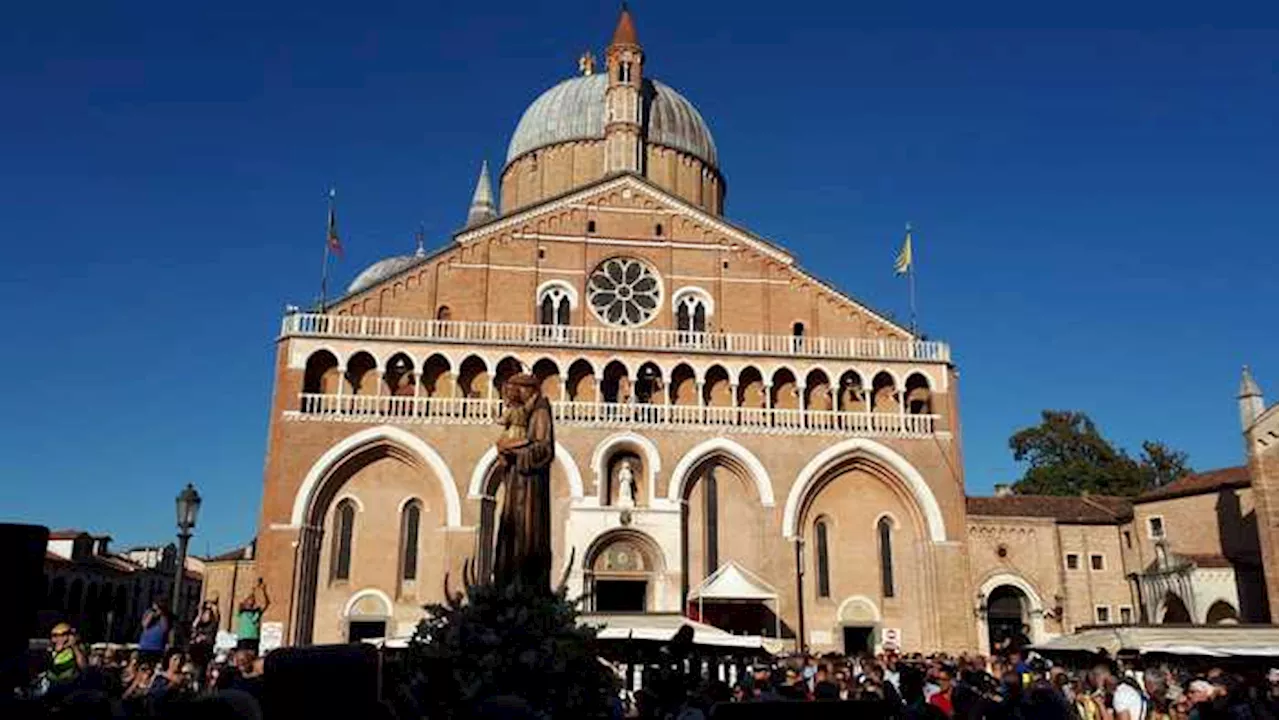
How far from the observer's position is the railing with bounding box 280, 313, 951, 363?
30.6 metres

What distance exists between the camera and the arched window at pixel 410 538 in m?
29.6

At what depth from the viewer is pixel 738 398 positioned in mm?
32125

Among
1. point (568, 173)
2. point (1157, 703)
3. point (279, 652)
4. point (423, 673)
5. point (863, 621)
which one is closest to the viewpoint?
point (279, 652)

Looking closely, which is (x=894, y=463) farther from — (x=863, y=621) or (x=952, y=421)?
(x=863, y=621)

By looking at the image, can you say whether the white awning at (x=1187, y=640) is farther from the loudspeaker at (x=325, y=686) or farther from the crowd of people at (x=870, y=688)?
the loudspeaker at (x=325, y=686)

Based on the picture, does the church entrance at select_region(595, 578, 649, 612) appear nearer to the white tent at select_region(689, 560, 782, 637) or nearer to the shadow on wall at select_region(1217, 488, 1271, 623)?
the white tent at select_region(689, 560, 782, 637)

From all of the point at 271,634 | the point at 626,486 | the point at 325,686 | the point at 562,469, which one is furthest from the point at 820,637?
the point at 325,686

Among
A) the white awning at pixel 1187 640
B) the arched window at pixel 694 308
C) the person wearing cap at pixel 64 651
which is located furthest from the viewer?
the arched window at pixel 694 308

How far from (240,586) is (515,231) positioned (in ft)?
52.0

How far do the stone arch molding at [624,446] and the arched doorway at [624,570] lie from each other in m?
1.45

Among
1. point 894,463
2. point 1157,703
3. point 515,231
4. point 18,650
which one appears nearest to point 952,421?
point 894,463

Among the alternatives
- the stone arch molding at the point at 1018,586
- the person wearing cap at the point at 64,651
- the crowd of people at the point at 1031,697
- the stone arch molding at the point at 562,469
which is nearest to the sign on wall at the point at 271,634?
the stone arch molding at the point at 562,469

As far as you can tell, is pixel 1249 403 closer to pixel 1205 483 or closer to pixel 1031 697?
pixel 1205 483

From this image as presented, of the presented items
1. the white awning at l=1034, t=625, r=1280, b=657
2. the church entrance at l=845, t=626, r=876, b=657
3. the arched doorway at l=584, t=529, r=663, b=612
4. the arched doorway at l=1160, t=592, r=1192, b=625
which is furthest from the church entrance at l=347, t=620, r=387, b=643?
the arched doorway at l=1160, t=592, r=1192, b=625
